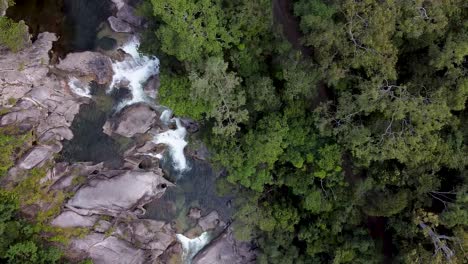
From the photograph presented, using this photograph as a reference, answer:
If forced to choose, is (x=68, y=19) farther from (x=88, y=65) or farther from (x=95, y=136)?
(x=95, y=136)

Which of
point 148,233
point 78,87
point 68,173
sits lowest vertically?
point 148,233

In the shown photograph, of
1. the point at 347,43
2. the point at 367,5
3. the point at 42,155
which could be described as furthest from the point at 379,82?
the point at 42,155

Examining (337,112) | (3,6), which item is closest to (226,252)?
(337,112)

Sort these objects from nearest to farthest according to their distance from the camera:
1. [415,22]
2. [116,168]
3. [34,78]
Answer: [415,22] → [34,78] → [116,168]

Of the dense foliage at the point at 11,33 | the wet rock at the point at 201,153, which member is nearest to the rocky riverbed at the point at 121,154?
the wet rock at the point at 201,153

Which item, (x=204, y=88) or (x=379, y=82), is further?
(x=204, y=88)

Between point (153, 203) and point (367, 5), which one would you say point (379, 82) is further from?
point (153, 203)

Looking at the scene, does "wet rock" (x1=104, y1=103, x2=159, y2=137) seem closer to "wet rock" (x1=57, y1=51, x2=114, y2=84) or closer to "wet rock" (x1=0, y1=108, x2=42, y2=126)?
"wet rock" (x1=57, y1=51, x2=114, y2=84)
